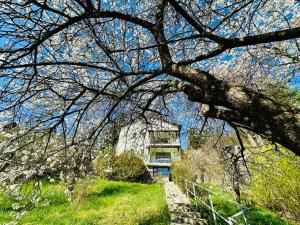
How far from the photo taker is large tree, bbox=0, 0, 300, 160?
2.34 m

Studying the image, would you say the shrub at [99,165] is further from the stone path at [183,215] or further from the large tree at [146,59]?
the stone path at [183,215]

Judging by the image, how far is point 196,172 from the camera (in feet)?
45.8

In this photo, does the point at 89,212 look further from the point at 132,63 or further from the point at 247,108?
the point at 247,108

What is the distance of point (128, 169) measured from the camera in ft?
58.6

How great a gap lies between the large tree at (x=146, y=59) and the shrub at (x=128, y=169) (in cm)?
1135

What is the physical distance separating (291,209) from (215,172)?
590 cm

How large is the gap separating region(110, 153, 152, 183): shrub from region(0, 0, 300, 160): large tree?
11349mm

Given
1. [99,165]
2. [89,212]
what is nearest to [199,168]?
[89,212]

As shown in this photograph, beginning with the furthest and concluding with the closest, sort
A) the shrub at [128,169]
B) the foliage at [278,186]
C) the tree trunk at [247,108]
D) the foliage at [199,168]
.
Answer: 1. the shrub at [128,169]
2. the foliage at [199,168]
3. the foliage at [278,186]
4. the tree trunk at [247,108]

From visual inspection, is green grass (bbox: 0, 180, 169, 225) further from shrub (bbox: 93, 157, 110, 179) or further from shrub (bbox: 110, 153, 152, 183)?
shrub (bbox: 110, 153, 152, 183)

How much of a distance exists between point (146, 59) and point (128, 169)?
14.2 meters

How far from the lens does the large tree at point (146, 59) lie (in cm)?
234

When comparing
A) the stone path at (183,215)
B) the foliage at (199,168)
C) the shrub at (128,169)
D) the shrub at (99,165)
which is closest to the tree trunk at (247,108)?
the shrub at (99,165)

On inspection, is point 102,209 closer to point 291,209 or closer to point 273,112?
point 291,209
